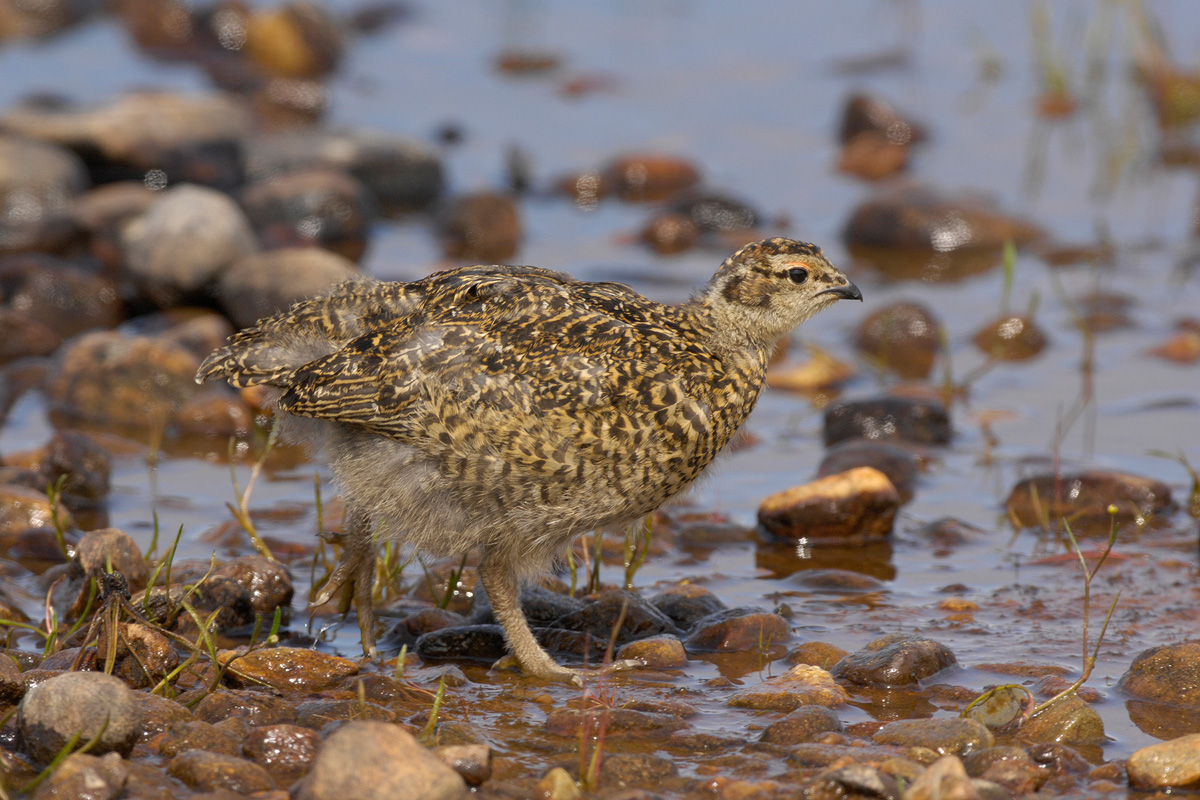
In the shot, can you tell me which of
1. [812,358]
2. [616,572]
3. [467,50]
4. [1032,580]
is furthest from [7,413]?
[467,50]

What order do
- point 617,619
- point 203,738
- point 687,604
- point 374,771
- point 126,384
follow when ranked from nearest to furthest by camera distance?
1. point 374,771
2. point 203,738
3. point 617,619
4. point 687,604
5. point 126,384

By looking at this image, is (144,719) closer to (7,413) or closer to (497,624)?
(497,624)

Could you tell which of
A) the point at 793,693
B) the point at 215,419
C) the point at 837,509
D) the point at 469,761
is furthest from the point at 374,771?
the point at 215,419

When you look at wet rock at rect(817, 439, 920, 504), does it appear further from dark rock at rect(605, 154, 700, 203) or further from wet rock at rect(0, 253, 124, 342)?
dark rock at rect(605, 154, 700, 203)

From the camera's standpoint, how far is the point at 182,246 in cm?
1102

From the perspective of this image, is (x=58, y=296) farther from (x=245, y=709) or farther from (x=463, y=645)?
(x=245, y=709)

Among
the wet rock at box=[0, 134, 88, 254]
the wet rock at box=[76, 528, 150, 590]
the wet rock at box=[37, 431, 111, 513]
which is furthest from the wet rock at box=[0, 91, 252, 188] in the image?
the wet rock at box=[76, 528, 150, 590]

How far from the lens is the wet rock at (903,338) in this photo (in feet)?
35.0

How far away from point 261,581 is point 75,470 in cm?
198

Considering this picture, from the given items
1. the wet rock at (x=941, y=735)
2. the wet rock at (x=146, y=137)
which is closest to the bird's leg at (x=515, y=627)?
the wet rock at (x=941, y=735)

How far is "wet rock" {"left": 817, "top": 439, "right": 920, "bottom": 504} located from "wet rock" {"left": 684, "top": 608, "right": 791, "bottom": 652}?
6.17 feet

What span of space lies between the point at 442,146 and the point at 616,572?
8910mm

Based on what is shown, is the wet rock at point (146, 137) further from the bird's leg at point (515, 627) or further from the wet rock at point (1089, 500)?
the bird's leg at point (515, 627)

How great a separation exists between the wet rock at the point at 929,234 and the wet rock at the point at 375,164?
3.90 meters
